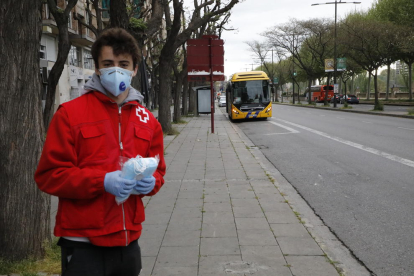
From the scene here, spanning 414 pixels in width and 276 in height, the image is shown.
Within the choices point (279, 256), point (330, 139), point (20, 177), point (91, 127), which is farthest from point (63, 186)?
point (330, 139)

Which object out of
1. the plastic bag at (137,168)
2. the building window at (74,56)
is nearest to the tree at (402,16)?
the building window at (74,56)

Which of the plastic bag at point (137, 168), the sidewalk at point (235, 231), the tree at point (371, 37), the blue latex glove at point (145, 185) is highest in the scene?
the tree at point (371, 37)

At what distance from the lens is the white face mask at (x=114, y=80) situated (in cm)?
218

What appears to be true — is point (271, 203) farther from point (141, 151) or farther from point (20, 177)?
point (141, 151)

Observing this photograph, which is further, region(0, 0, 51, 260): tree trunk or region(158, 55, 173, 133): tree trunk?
region(158, 55, 173, 133): tree trunk

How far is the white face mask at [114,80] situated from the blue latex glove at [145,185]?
1.46 ft

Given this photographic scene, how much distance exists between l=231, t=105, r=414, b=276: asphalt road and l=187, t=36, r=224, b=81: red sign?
12.8 ft

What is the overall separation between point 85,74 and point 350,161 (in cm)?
2816

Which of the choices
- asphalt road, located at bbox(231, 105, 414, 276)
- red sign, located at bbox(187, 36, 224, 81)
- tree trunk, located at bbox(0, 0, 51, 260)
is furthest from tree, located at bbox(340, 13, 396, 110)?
tree trunk, located at bbox(0, 0, 51, 260)

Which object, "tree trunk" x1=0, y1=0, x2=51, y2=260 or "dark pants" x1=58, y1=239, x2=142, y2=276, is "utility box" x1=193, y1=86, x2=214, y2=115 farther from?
"dark pants" x1=58, y1=239, x2=142, y2=276

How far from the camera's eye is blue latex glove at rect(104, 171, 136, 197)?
6.60ft

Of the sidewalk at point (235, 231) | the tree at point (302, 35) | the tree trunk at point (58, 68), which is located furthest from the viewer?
the tree at point (302, 35)

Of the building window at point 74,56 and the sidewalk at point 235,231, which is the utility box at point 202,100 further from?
the sidewalk at point 235,231

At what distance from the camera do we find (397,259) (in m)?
4.24
